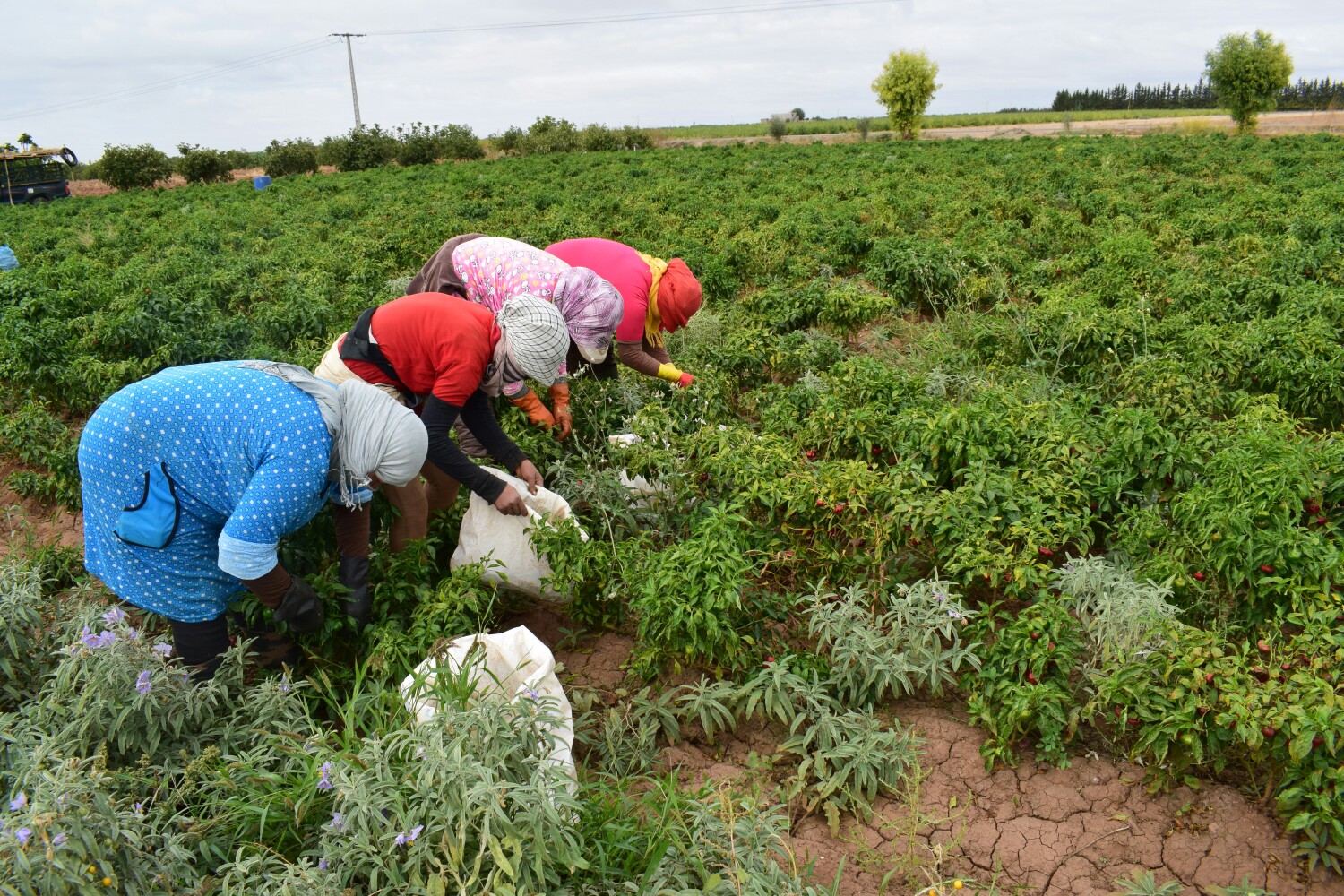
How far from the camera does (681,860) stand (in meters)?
2.38

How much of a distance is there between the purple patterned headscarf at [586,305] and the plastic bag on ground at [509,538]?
0.83 meters

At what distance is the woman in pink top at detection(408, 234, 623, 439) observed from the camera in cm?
394

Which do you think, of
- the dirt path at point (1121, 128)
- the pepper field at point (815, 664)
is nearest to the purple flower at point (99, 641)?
the pepper field at point (815, 664)

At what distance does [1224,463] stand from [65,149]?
115 feet

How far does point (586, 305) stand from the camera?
13.1 ft

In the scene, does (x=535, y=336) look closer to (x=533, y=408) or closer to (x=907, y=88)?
(x=533, y=408)

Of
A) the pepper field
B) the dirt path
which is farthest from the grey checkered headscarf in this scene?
the dirt path

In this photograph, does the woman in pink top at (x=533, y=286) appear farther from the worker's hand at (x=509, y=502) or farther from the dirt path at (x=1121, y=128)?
the dirt path at (x=1121, y=128)

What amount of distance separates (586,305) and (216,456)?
5.83 feet

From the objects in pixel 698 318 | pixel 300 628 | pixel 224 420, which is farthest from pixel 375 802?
pixel 698 318

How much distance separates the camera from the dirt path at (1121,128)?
36.9 metres

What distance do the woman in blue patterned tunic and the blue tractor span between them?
29772 mm

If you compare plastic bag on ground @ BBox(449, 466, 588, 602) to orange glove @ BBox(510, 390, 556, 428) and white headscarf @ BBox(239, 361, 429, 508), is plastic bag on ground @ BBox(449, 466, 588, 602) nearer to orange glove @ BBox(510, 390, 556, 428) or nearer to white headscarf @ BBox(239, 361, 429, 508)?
orange glove @ BBox(510, 390, 556, 428)

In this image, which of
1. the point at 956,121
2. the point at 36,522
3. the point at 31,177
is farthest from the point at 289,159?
the point at 956,121
